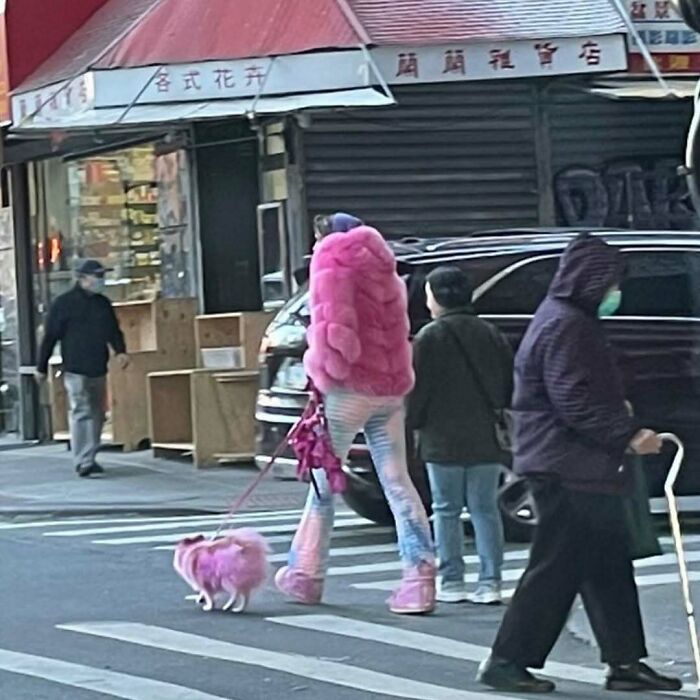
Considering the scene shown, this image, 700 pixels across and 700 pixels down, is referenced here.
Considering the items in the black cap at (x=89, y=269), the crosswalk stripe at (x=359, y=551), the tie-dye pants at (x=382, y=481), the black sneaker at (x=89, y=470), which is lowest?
the crosswalk stripe at (x=359, y=551)

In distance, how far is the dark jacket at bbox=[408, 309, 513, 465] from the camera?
10.7 meters

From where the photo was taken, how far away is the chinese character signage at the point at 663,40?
17.8 m

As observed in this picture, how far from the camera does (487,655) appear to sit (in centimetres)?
932

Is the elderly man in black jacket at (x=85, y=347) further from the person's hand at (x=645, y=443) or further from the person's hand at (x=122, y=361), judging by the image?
the person's hand at (x=645, y=443)

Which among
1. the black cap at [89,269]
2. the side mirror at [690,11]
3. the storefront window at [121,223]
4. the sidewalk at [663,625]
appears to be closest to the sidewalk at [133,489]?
the black cap at [89,269]

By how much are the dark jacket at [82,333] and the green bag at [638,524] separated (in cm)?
1027

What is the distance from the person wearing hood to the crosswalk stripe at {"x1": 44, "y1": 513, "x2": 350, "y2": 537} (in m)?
5.88

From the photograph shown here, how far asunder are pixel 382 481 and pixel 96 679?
244 centimetres

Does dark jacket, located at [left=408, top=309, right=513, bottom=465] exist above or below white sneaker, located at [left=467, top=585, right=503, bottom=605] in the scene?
above

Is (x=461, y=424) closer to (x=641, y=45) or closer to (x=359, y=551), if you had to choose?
(x=359, y=551)

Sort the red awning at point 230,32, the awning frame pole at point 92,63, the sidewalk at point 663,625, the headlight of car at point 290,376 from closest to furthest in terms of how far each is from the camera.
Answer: the sidewalk at point 663,625 < the headlight of car at point 290,376 < the red awning at point 230,32 < the awning frame pole at point 92,63

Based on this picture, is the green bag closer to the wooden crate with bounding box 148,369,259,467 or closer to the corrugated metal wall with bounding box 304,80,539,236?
the wooden crate with bounding box 148,369,259,467

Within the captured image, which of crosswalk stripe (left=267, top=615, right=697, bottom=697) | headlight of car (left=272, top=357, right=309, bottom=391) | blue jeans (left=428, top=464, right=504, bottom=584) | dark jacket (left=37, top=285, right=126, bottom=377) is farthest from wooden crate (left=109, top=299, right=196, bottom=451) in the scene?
crosswalk stripe (left=267, top=615, right=697, bottom=697)

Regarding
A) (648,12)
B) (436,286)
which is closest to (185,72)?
(648,12)
